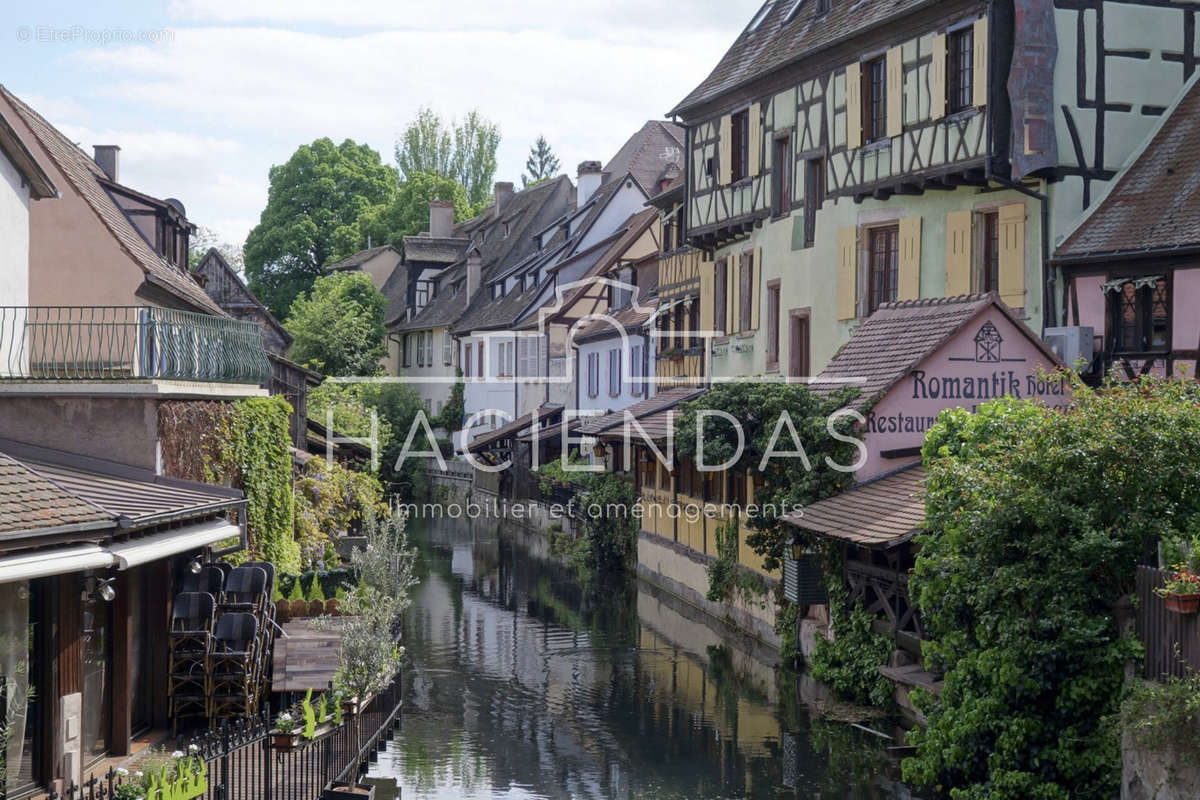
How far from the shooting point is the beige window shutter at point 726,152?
2780 centimetres

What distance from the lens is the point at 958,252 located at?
20797 millimetres

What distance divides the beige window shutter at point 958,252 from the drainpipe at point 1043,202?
1.15m

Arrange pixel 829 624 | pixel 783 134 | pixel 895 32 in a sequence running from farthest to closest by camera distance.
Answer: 1. pixel 783 134
2. pixel 895 32
3. pixel 829 624

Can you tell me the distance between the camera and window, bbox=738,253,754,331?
91.0 feet

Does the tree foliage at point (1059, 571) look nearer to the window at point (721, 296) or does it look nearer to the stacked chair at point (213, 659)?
the stacked chair at point (213, 659)

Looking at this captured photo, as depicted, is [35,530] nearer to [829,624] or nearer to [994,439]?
[994,439]

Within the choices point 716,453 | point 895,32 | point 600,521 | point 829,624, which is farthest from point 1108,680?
point 600,521

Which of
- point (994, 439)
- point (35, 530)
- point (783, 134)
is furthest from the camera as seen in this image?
point (783, 134)

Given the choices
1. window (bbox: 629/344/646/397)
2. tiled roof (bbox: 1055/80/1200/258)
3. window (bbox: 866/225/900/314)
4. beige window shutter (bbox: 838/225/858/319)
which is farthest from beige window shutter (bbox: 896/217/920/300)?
window (bbox: 629/344/646/397)

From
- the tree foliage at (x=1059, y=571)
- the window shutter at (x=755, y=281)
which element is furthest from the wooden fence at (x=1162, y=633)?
the window shutter at (x=755, y=281)

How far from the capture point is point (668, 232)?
3359 centimetres

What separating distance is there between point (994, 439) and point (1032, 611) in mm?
1938

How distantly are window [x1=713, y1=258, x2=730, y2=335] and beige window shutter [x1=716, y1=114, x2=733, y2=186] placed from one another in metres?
1.84

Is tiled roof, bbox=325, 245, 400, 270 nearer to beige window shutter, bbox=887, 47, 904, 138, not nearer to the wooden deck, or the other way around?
beige window shutter, bbox=887, 47, 904, 138
